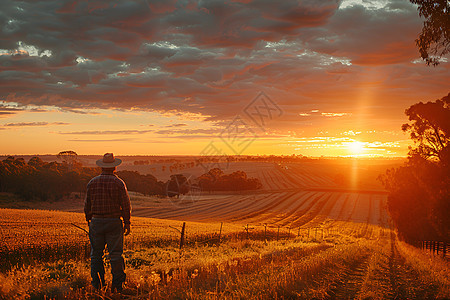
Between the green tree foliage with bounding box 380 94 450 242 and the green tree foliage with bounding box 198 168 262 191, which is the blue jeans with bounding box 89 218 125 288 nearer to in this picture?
the green tree foliage with bounding box 380 94 450 242

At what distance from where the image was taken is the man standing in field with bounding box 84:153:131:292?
6.82 metres

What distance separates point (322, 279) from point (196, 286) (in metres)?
3.03

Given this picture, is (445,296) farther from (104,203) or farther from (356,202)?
(356,202)

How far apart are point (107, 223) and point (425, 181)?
23.7 m

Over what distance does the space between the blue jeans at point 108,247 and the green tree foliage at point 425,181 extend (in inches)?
811

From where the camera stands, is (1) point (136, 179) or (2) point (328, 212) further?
(1) point (136, 179)

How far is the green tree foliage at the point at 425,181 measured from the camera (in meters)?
22.3

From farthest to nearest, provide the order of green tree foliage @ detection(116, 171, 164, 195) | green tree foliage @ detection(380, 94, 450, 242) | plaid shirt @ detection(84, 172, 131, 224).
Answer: green tree foliage @ detection(116, 171, 164, 195)
green tree foliage @ detection(380, 94, 450, 242)
plaid shirt @ detection(84, 172, 131, 224)

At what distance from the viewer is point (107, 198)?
6922 mm

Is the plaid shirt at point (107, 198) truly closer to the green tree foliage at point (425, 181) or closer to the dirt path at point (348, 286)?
A: the dirt path at point (348, 286)

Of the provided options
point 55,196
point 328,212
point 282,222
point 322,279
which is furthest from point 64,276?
point 55,196

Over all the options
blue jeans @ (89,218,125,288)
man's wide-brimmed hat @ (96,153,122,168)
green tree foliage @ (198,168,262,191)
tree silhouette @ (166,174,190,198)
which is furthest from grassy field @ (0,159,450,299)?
green tree foliage @ (198,168,262,191)

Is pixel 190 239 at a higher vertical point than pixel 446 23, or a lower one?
lower

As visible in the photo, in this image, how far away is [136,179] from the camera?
9475 cm
